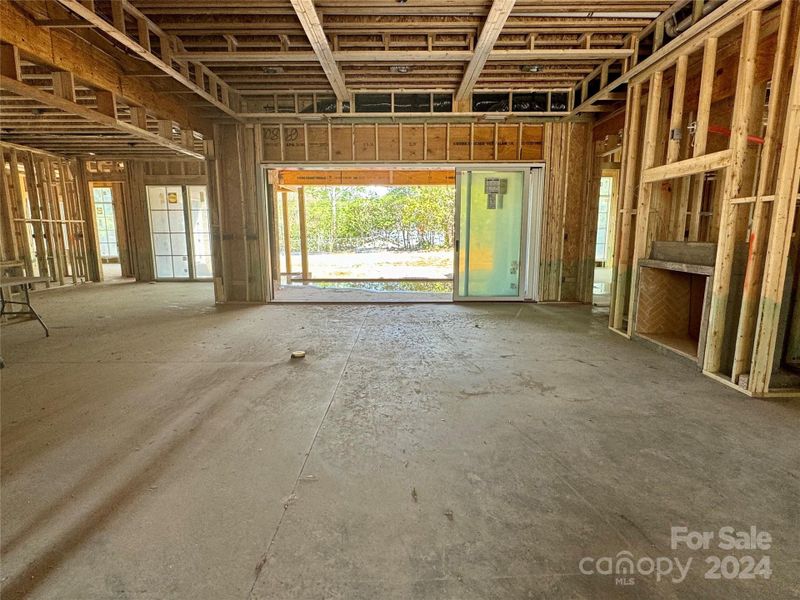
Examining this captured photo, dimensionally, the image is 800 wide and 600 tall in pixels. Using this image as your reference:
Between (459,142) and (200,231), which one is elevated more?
(459,142)

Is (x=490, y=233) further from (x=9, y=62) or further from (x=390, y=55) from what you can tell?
(x=9, y=62)

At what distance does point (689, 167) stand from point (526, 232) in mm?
3403

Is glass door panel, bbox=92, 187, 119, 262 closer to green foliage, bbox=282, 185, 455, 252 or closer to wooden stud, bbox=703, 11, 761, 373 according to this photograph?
green foliage, bbox=282, 185, 455, 252

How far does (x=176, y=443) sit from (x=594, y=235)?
23.7 ft

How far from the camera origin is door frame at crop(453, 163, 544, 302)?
23.9 feet

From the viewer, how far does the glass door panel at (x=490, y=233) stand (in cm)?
736

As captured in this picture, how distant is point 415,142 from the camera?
7.20m

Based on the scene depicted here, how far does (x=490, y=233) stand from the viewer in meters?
7.52

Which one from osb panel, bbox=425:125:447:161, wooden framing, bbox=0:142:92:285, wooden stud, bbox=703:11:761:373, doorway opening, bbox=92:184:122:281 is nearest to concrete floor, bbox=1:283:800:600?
wooden stud, bbox=703:11:761:373

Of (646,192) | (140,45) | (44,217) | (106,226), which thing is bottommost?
(106,226)

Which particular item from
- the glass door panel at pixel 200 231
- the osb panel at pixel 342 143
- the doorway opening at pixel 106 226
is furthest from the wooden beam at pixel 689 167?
the doorway opening at pixel 106 226

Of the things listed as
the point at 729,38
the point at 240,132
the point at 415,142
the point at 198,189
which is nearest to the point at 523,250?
the point at 415,142

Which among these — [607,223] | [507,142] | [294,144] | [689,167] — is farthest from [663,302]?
[607,223]

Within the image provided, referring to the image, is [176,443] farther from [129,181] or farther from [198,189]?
[129,181]
